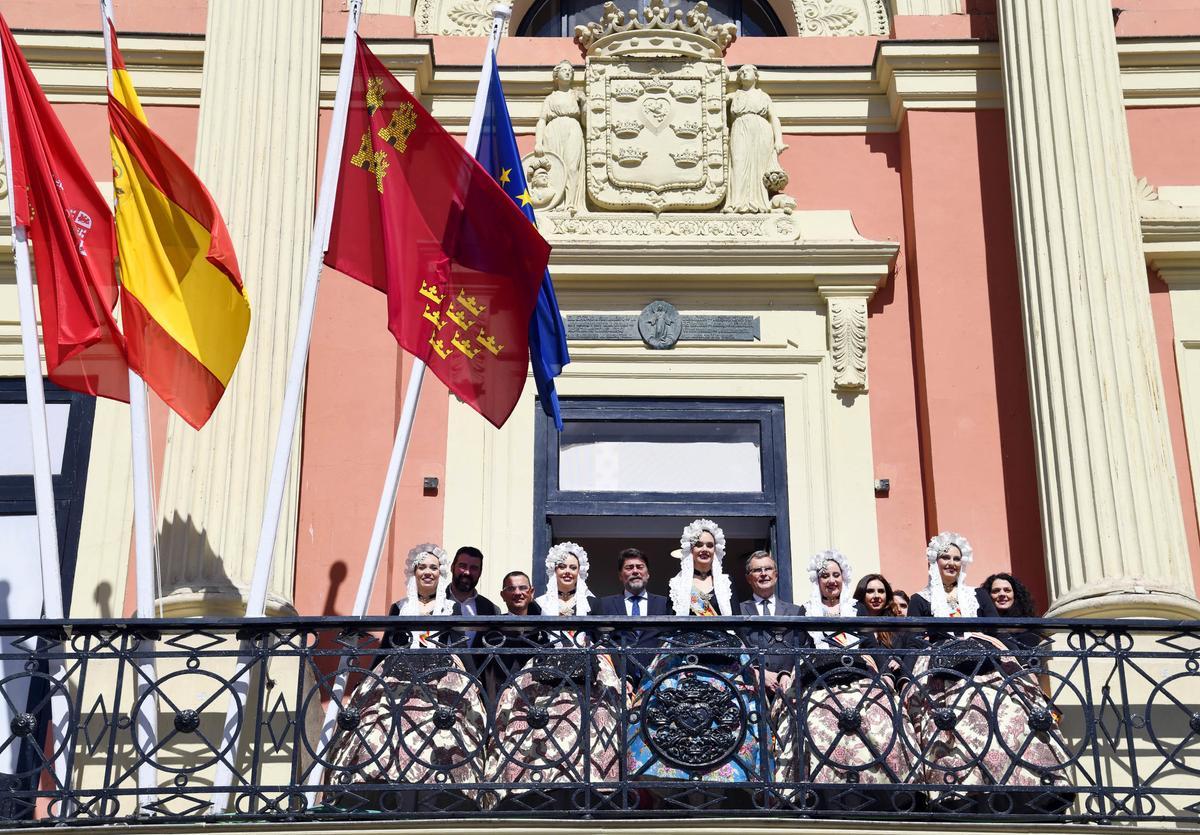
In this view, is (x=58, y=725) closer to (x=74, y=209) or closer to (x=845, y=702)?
(x=74, y=209)

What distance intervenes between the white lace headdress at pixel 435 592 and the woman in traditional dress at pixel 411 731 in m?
0.45

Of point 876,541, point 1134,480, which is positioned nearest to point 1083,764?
point 1134,480

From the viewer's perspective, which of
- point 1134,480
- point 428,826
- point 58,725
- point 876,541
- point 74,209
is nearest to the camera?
point 428,826

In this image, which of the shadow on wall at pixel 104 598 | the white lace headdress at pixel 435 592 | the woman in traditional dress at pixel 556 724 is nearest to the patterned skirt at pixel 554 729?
the woman in traditional dress at pixel 556 724

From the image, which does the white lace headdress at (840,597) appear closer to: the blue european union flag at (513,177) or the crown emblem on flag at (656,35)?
the blue european union flag at (513,177)

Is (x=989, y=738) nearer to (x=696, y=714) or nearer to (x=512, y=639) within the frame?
(x=696, y=714)

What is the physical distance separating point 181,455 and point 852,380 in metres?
3.78

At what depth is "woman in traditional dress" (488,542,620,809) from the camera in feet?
25.0

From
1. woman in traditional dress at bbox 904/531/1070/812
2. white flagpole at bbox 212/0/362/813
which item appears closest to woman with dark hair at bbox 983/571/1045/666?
woman in traditional dress at bbox 904/531/1070/812

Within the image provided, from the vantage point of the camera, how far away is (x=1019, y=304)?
35.7ft

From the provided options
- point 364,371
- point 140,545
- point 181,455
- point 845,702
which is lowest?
point 845,702

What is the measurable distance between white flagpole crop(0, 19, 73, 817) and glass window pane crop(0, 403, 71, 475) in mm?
2127

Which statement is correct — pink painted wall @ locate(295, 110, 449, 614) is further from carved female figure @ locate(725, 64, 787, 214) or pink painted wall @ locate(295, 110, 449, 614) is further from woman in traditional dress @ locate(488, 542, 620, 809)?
woman in traditional dress @ locate(488, 542, 620, 809)

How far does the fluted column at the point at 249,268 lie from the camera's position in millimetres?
9367
